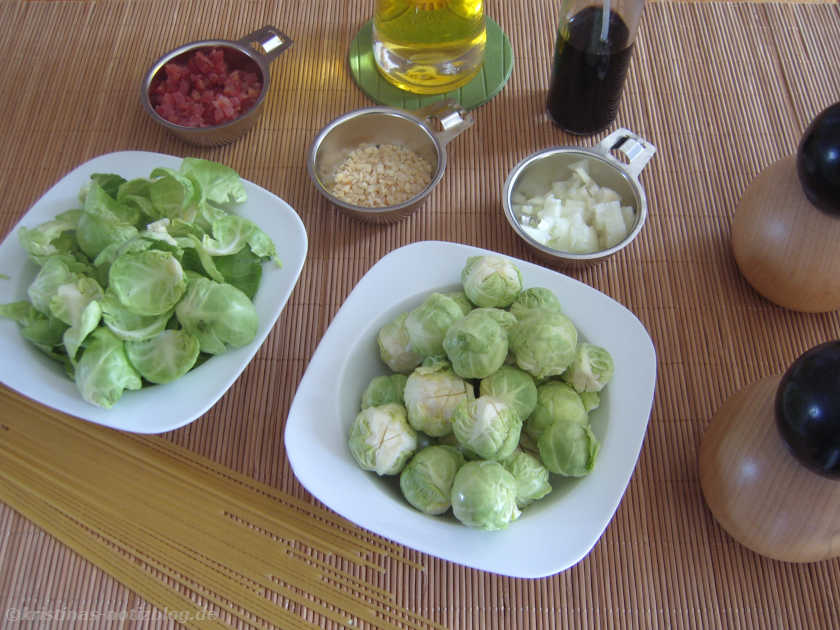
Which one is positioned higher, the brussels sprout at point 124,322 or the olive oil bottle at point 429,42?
the olive oil bottle at point 429,42

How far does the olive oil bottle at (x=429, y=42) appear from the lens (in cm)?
155

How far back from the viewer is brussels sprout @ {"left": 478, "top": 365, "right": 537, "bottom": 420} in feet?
3.49

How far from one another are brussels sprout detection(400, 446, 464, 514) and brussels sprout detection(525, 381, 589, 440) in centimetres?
16

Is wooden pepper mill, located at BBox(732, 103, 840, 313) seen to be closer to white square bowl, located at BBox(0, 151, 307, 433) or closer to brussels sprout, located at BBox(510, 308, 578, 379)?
brussels sprout, located at BBox(510, 308, 578, 379)

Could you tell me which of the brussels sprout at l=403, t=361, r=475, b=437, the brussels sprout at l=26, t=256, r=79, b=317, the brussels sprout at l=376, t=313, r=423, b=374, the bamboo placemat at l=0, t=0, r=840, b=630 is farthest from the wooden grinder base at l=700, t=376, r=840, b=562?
the brussels sprout at l=26, t=256, r=79, b=317

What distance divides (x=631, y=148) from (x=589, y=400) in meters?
0.69

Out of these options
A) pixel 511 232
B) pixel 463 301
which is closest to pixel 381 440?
pixel 463 301

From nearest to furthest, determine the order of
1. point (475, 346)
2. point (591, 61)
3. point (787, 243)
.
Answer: point (475, 346) → point (787, 243) → point (591, 61)

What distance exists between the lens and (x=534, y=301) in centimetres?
115

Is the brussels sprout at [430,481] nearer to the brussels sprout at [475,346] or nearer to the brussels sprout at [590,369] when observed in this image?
the brussels sprout at [475,346]

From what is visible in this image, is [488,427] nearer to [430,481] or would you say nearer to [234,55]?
[430,481]

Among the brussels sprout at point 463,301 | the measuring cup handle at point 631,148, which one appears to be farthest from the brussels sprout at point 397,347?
the measuring cup handle at point 631,148

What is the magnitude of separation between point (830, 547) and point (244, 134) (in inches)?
61.5

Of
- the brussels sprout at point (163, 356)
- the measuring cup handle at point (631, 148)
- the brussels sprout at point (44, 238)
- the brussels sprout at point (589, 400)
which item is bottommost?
Answer: the brussels sprout at point (589, 400)
